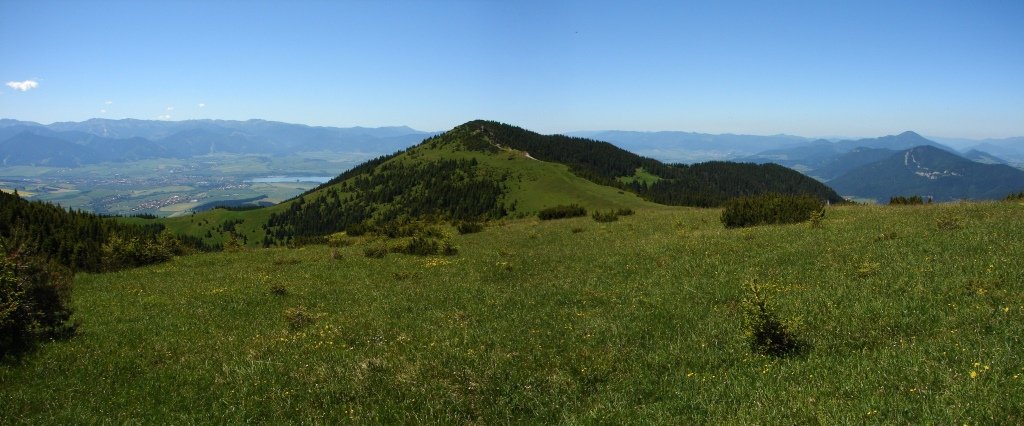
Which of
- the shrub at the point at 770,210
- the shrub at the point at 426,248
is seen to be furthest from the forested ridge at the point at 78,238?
the shrub at the point at 770,210

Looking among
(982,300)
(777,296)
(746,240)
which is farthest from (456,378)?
(746,240)

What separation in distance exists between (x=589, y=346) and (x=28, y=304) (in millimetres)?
14335

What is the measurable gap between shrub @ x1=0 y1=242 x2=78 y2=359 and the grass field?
0.63 meters

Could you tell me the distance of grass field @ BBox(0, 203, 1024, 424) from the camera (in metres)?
7.80

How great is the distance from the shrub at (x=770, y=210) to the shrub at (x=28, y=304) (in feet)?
105

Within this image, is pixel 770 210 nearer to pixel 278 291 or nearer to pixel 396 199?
pixel 278 291

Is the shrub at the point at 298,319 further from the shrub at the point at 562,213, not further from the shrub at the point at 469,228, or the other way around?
the shrub at the point at 562,213

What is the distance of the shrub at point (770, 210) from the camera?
98.1 feet

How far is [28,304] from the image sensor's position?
496 inches

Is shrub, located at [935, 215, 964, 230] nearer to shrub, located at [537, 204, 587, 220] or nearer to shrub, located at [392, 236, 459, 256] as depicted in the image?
shrub, located at [392, 236, 459, 256]

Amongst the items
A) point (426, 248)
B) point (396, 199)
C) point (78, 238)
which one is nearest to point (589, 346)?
point (426, 248)

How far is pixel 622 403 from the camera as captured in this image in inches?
333

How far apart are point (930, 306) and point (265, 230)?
175403 millimetres

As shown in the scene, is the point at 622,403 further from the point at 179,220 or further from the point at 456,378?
the point at 179,220
